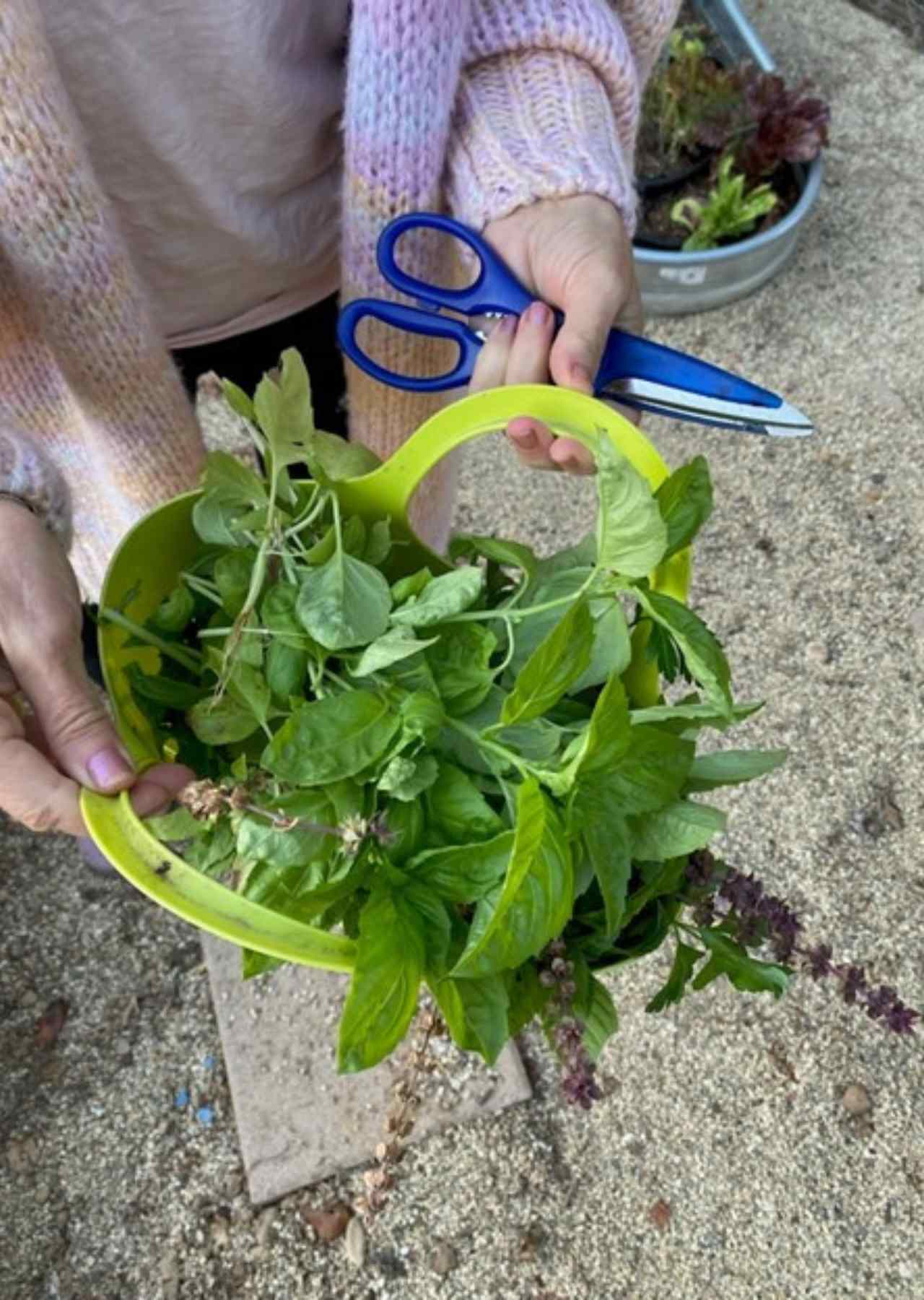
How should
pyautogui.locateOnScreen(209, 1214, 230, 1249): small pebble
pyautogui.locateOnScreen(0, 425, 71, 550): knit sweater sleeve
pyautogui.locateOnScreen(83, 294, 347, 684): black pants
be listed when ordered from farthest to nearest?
pyautogui.locateOnScreen(209, 1214, 230, 1249): small pebble, pyautogui.locateOnScreen(83, 294, 347, 684): black pants, pyautogui.locateOnScreen(0, 425, 71, 550): knit sweater sleeve

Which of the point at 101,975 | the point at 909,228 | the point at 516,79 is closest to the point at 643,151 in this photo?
the point at 909,228

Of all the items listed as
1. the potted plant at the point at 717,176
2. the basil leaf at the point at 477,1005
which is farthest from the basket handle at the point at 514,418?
the potted plant at the point at 717,176

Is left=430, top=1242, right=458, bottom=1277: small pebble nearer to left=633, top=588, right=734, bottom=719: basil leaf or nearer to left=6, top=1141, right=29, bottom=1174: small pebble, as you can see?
left=6, top=1141, right=29, bottom=1174: small pebble

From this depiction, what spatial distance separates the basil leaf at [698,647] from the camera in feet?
1.67

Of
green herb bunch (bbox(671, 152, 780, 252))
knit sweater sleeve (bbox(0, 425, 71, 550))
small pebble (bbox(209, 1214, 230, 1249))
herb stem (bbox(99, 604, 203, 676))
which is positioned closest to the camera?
herb stem (bbox(99, 604, 203, 676))

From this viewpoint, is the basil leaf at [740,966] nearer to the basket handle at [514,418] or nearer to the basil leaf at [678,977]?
the basil leaf at [678,977]

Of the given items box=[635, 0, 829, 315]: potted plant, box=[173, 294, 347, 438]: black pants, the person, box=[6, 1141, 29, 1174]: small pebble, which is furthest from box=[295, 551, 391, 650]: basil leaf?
box=[635, 0, 829, 315]: potted plant

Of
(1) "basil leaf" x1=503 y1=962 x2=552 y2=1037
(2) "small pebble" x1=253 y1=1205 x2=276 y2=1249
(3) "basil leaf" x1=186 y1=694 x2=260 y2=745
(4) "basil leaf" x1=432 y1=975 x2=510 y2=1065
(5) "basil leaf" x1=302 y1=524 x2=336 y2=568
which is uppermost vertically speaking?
(5) "basil leaf" x1=302 y1=524 x2=336 y2=568

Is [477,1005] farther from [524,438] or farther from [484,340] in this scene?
[484,340]

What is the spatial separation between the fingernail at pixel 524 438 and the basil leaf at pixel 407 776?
17cm

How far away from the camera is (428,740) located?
50 centimetres

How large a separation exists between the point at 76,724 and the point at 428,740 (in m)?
0.19

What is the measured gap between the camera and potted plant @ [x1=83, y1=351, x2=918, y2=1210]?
482 mm

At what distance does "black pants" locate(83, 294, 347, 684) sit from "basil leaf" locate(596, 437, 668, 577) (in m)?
0.52
